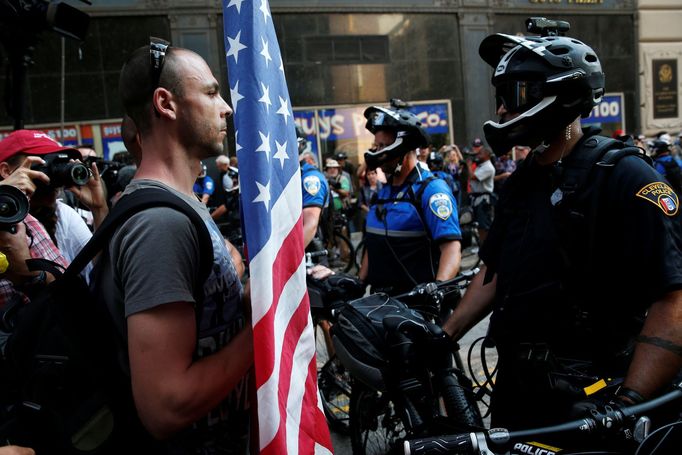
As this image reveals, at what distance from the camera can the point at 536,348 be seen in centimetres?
208

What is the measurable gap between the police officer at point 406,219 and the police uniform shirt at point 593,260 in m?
1.32

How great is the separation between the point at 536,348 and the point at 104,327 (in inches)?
56.2

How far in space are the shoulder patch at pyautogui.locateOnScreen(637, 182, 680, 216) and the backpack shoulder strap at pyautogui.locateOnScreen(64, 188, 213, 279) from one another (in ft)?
4.51

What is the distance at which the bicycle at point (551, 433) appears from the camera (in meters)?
1.58

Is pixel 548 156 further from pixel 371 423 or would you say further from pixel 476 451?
pixel 371 423

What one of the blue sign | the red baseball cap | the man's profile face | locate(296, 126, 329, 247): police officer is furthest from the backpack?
the blue sign

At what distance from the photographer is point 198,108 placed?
1.69m

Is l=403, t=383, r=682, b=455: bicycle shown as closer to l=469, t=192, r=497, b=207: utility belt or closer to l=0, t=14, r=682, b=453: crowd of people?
l=0, t=14, r=682, b=453: crowd of people

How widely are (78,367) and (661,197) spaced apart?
5.88 feet

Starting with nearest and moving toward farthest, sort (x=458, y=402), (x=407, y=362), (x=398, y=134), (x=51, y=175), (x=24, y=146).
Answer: (x=407, y=362)
(x=458, y=402)
(x=51, y=175)
(x=24, y=146)
(x=398, y=134)

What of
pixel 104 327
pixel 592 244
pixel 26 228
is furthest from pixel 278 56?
pixel 26 228

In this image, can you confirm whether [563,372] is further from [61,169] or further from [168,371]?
[61,169]

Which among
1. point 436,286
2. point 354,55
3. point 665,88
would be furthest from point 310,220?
point 665,88

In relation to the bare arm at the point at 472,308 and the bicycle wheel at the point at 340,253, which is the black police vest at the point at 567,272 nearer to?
the bare arm at the point at 472,308
